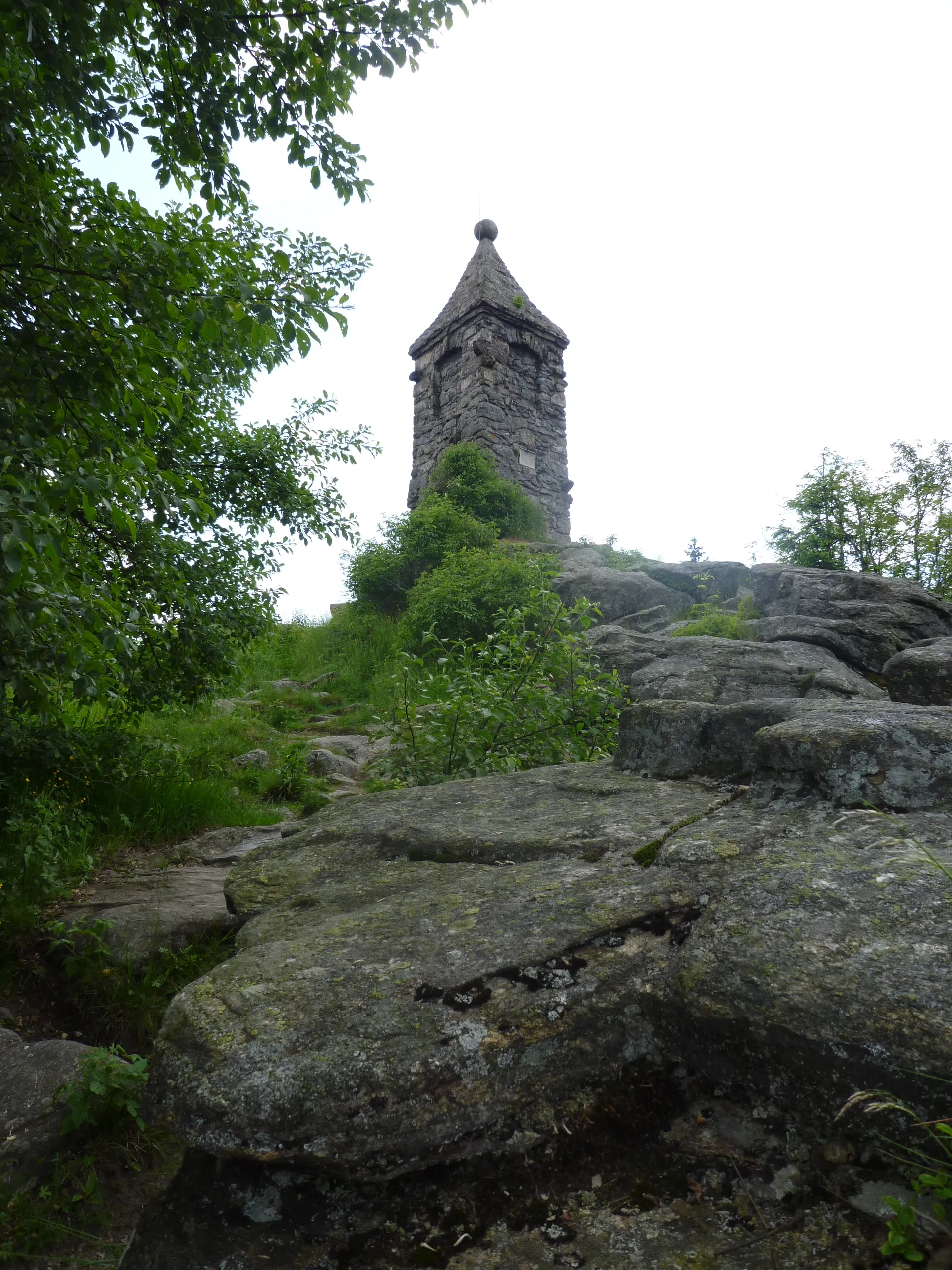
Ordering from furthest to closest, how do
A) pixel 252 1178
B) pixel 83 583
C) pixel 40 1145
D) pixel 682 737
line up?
1. pixel 682 737
2. pixel 83 583
3. pixel 40 1145
4. pixel 252 1178

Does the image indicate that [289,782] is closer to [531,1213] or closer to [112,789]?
[112,789]

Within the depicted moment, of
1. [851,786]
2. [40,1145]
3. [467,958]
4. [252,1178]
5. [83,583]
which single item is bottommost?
[40,1145]

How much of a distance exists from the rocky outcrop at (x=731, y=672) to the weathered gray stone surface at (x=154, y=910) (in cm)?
306

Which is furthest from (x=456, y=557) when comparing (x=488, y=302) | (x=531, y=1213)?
(x=531, y=1213)

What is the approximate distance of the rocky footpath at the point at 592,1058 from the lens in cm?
152

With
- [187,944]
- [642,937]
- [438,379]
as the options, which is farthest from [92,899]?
[438,379]

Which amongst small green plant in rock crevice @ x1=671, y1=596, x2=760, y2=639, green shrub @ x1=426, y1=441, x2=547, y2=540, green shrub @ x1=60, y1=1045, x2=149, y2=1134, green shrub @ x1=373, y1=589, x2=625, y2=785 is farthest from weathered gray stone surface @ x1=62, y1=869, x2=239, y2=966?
green shrub @ x1=426, y1=441, x2=547, y2=540

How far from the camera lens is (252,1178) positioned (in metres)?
1.66

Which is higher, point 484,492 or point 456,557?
point 484,492

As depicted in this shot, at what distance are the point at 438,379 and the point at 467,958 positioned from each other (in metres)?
17.9

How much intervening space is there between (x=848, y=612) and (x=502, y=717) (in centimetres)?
584

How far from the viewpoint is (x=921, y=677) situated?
449 cm

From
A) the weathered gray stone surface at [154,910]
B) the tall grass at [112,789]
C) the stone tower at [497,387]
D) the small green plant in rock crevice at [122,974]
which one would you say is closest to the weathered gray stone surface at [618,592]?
the stone tower at [497,387]

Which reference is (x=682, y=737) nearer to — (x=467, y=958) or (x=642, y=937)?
(x=642, y=937)
